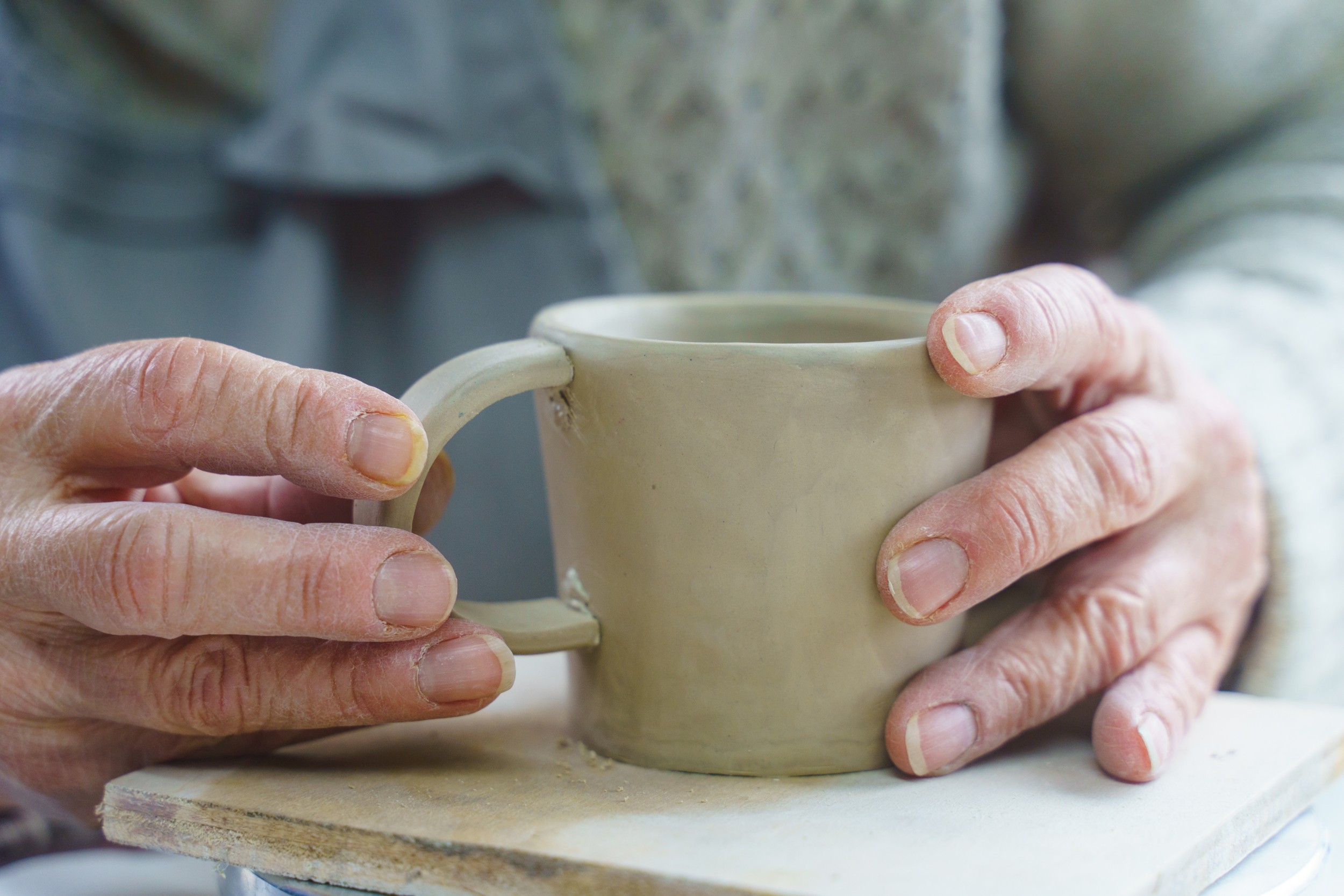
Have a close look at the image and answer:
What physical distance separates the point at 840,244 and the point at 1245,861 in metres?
0.76

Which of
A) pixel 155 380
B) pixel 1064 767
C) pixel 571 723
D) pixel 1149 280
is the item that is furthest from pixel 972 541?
pixel 1149 280

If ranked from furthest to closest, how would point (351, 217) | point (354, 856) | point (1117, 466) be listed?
point (351, 217) < point (1117, 466) < point (354, 856)

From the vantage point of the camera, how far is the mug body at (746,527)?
1.36ft

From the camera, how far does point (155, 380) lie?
419 millimetres

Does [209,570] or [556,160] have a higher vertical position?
[556,160]

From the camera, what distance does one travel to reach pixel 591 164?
3.41ft

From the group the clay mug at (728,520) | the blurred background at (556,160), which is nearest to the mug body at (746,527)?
the clay mug at (728,520)

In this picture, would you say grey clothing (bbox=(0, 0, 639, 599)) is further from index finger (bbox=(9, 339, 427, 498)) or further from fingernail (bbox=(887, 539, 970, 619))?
fingernail (bbox=(887, 539, 970, 619))

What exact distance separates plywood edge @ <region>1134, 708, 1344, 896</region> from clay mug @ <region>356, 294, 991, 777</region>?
0.43 feet

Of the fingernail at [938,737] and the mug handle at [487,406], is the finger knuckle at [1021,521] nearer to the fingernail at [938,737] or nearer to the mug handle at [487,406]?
the fingernail at [938,737]

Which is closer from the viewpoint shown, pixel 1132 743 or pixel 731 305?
pixel 1132 743

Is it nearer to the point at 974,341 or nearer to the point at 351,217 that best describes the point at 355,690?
the point at 974,341

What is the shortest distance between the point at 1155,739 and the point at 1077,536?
10 centimetres

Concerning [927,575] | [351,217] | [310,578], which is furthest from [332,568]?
[351,217]
